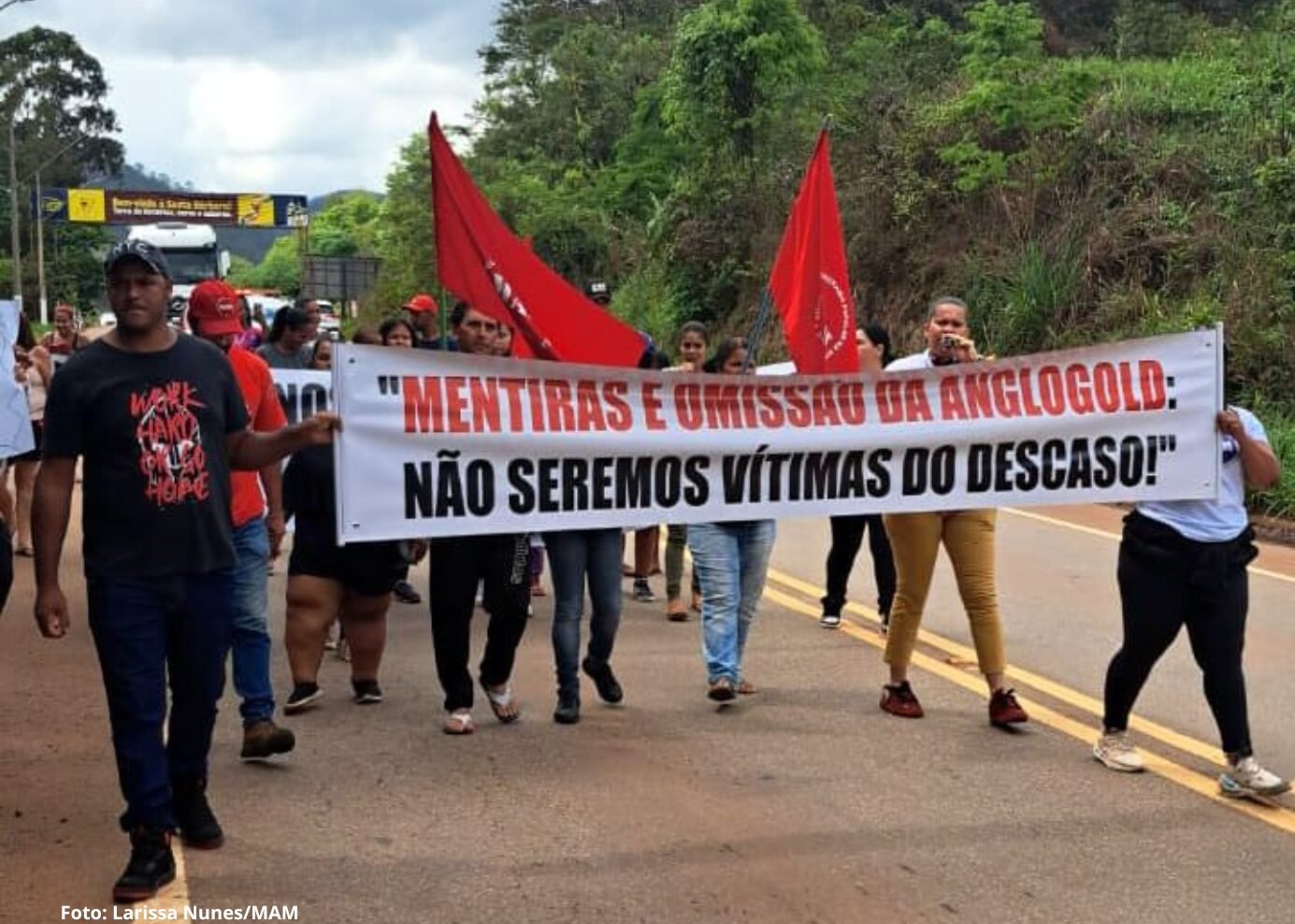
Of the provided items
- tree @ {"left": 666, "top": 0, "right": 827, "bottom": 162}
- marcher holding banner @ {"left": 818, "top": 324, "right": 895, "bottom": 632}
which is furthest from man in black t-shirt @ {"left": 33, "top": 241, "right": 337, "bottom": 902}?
tree @ {"left": 666, "top": 0, "right": 827, "bottom": 162}

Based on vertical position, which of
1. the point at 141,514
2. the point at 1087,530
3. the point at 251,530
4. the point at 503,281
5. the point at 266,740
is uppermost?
the point at 503,281

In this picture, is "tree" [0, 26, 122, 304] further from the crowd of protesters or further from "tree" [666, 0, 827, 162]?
the crowd of protesters

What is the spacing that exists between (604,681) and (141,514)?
2784 millimetres

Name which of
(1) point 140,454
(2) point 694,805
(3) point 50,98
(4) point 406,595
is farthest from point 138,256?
(3) point 50,98

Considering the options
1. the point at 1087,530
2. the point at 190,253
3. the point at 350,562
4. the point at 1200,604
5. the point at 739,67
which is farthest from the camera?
the point at 190,253

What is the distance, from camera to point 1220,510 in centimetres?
534

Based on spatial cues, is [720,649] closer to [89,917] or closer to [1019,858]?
[1019,858]

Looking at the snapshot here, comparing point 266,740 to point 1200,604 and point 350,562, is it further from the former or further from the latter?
point 1200,604

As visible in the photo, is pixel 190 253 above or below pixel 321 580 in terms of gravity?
above

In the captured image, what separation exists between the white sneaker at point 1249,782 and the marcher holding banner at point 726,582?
6.80ft

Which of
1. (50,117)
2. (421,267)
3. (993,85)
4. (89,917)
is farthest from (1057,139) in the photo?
(50,117)

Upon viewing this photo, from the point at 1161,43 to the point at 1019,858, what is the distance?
106 feet

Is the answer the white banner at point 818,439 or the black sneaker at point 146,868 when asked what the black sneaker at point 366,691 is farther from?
the black sneaker at point 146,868

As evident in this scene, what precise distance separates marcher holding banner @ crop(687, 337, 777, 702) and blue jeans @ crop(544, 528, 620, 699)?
40 centimetres
